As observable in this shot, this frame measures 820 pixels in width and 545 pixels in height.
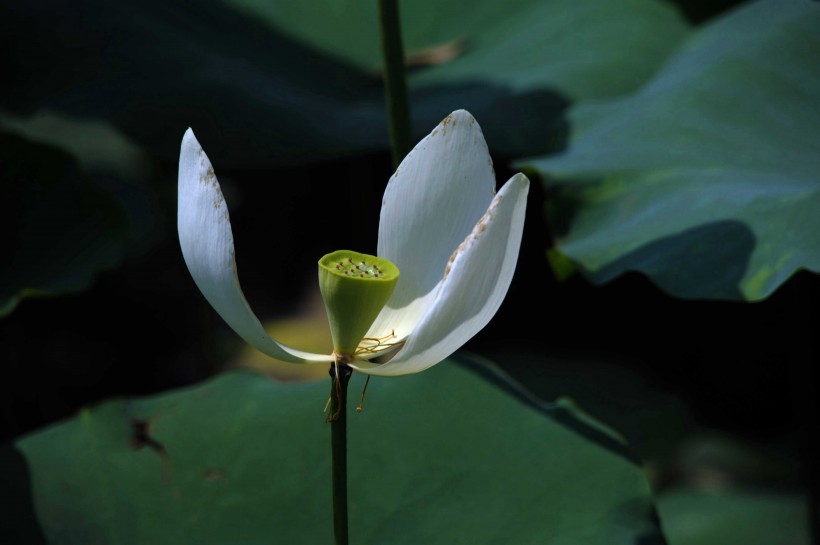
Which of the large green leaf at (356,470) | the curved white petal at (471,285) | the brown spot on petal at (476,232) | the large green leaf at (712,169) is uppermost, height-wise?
the brown spot on petal at (476,232)

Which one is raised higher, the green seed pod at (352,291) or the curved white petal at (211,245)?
the curved white petal at (211,245)

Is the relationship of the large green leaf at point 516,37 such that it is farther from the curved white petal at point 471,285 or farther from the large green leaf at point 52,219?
the curved white petal at point 471,285

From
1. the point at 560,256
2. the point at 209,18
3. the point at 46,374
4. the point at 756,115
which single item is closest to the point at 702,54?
the point at 756,115

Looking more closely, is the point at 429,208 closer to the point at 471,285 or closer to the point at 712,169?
the point at 471,285

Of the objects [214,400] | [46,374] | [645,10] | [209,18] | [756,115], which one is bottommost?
[46,374]

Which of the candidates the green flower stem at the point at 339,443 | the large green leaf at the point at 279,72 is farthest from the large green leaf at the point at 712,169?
the green flower stem at the point at 339,443

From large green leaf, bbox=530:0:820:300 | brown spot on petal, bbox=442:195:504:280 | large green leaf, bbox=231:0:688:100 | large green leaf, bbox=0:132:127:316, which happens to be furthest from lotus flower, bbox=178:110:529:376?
large green leaf, bbox=231:0:688:100

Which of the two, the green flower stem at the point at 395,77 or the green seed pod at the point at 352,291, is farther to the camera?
the green flower stem at the point at 395,77

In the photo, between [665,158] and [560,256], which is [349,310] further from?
[665,158]
